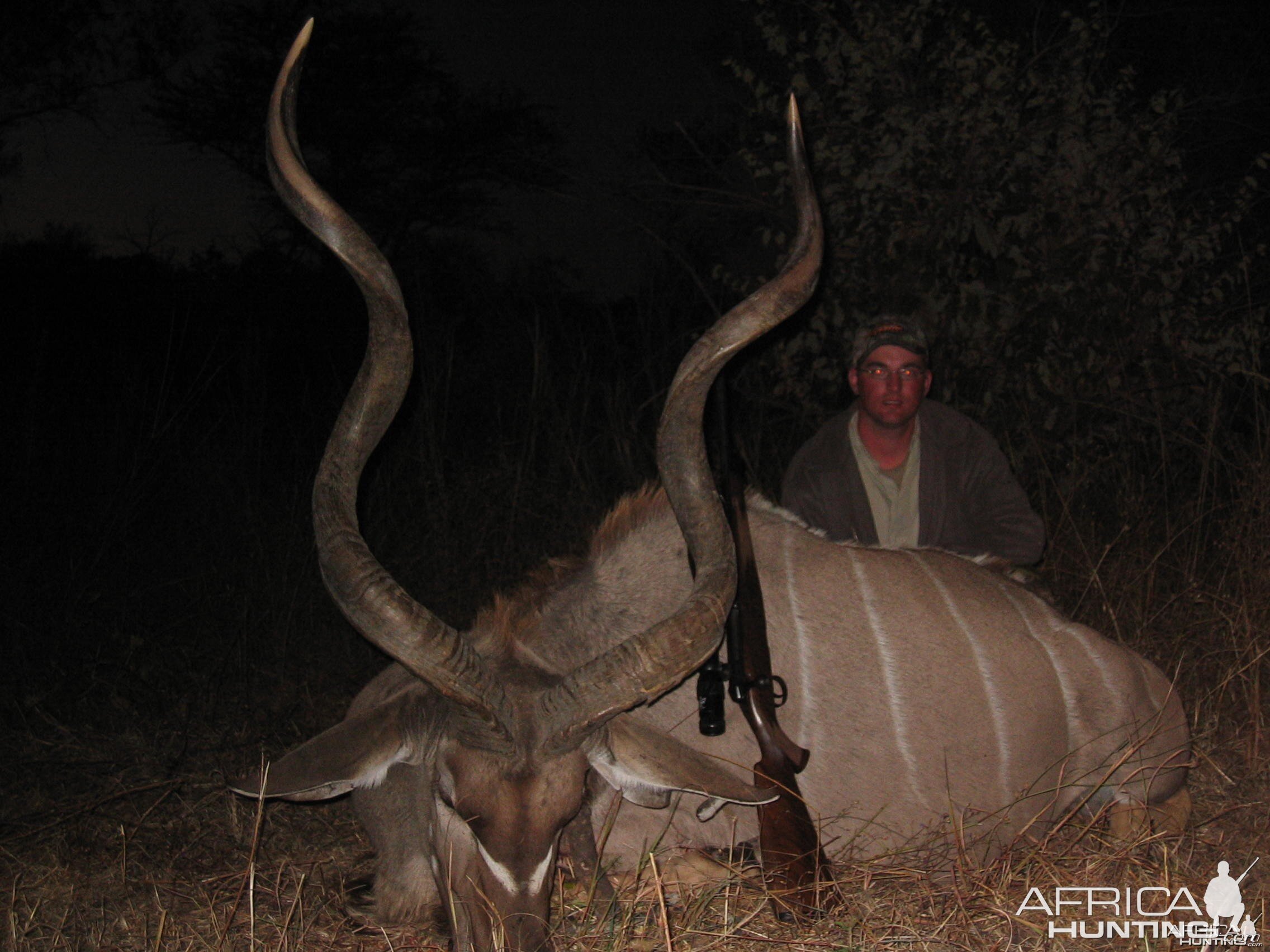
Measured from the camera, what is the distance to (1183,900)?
1.97 m

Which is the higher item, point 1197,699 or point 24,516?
point 24,516

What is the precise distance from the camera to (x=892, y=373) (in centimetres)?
289

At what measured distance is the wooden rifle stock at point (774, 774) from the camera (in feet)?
6.41

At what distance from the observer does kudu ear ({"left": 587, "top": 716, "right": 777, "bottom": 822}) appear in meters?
1.81

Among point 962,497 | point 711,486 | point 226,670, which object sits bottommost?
point 226,670

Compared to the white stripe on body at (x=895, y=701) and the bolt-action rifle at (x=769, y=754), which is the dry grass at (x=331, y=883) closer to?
the bolt-action rifle at (x=769, y=754)

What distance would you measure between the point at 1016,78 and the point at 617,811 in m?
3.34

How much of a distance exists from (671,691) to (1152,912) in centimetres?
94

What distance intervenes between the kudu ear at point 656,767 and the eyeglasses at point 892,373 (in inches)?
53.9

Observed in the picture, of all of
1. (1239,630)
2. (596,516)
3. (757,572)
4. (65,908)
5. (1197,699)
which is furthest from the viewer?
(596,516)

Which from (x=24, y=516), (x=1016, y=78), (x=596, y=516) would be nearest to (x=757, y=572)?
(x=596, y=516)

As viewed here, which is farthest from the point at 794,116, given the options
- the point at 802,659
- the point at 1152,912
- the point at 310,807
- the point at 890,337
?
the point at 310,807

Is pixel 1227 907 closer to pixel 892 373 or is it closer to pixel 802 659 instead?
pixel 802 659

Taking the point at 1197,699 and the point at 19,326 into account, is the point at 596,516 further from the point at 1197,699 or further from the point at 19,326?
the point at 19,326
